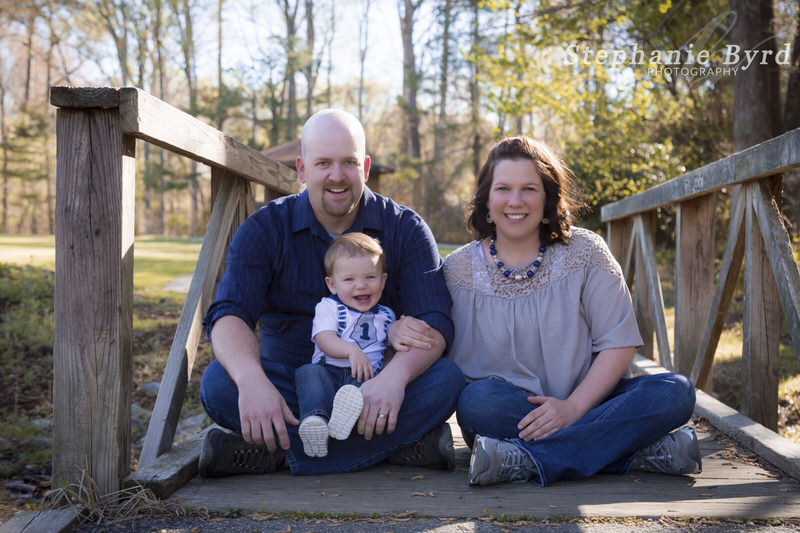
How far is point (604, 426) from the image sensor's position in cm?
227

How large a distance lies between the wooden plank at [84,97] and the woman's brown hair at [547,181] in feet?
4.61

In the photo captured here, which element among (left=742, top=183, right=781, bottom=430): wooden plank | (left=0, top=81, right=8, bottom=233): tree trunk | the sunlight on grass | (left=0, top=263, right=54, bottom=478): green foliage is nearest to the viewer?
(left=742, top=183, right=781, bottom=430): wooden plank

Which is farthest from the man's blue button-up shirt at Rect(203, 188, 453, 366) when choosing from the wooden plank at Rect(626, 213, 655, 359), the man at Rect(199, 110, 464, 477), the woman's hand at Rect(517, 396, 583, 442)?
the wooden plank at Rect(626, 213, 655, 359)

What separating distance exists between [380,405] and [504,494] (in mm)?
490

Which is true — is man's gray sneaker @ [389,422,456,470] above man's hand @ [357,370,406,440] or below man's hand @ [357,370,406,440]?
below

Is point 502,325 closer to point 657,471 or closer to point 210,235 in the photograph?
point 657,471

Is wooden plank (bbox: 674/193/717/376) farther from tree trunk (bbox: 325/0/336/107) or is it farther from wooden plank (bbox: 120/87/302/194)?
tree trunk (bbox: 325/0/336/107)

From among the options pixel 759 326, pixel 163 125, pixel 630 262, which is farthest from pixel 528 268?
pixel 630 262

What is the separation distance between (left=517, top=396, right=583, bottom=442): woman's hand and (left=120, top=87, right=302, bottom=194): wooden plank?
1546 mm

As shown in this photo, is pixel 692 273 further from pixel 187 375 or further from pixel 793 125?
pixel 793 125

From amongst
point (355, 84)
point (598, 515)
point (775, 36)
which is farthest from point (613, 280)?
point (355, 84)

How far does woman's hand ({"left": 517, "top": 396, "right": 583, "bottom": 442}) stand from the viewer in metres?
2.28

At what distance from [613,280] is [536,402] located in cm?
56

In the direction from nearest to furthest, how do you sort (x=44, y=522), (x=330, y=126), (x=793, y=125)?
(x=44, y=522) < (x=330, y=126) < (x=793, y=125)
